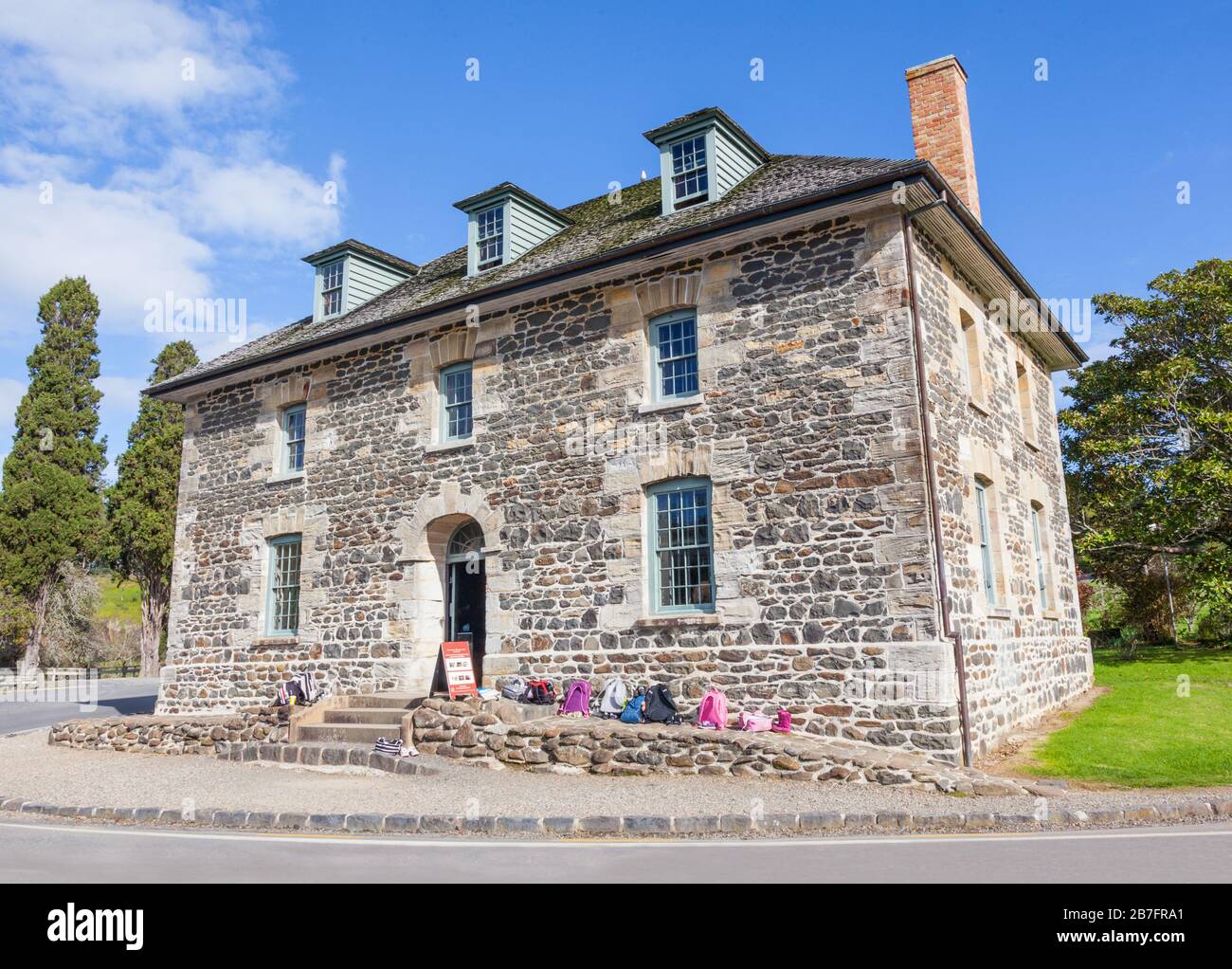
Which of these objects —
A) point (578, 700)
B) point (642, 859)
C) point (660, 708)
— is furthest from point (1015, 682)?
point (642, 859)

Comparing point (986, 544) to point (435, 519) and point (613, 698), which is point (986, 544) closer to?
point (613, 698)

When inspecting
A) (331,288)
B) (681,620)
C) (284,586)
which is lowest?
(681,620)

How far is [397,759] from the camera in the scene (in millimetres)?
11219

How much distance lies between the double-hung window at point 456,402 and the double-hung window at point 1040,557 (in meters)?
9.82

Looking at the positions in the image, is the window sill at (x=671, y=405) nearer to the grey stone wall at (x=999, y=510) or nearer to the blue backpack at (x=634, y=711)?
the grey stone wall at (x=999, y=510)

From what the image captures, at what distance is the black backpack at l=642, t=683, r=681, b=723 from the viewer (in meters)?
11.5

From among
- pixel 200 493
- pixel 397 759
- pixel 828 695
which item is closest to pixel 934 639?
pixel 828 695

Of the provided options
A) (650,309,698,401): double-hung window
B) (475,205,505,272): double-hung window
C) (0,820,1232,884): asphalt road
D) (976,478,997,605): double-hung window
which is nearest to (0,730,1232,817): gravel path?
(0,820,1232,884): asphalt road

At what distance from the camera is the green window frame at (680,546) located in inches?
483

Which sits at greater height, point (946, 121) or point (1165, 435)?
point (946, 121)

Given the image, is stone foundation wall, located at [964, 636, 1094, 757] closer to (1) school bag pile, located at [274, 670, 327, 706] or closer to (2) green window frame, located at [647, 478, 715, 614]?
(2) green window frame, located at [647, 478, 715, 614]

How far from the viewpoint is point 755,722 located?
36.1ft

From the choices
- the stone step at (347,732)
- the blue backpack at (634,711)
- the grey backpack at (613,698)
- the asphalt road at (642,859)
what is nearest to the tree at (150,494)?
the stone step at (347,732)

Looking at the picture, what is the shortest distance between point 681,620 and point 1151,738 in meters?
5.86
